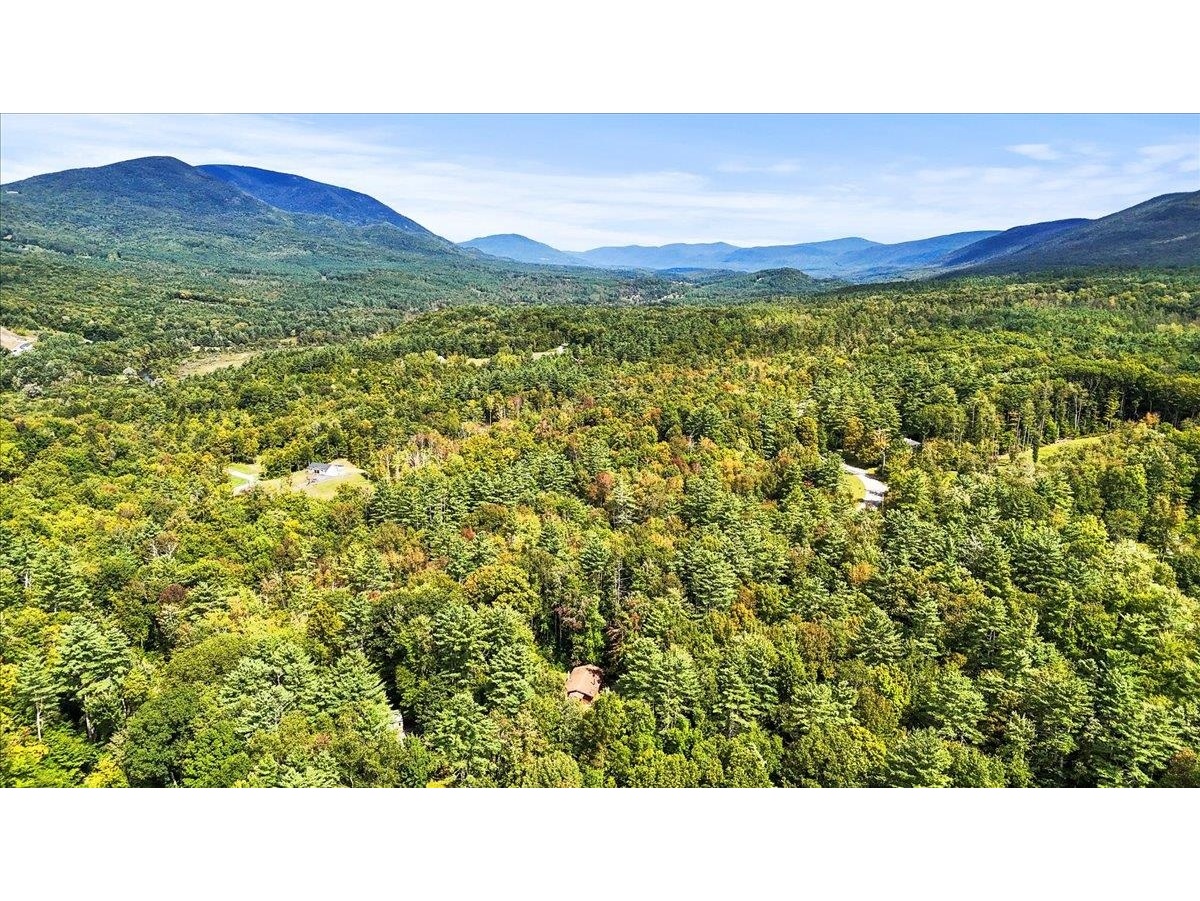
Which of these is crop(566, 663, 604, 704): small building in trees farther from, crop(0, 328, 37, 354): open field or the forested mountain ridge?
crop(0, 328, 37, 354): open field

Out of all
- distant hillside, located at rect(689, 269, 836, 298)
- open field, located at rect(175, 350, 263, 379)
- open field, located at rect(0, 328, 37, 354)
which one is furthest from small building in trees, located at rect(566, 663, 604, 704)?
distant hillside, located at rect(689, 269, 836, 298)

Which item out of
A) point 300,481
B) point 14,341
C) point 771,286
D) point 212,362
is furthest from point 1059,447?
point 771,286

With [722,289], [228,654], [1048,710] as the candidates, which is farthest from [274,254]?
[1048,710]

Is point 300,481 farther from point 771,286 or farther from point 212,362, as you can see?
point 771,286

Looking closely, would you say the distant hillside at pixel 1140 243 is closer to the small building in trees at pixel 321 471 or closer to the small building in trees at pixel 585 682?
the small building in trees at pixel 321 471

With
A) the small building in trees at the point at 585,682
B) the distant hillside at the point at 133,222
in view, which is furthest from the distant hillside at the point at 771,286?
the small building in trees at the point at 585,682

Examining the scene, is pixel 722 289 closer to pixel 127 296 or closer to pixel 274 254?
pixel 274 254
